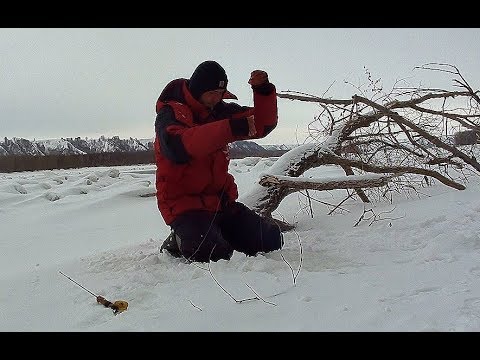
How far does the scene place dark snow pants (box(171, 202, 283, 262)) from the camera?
9.31 ft

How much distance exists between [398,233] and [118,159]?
26.3 m

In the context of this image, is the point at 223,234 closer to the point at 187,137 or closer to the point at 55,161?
the point at 187,137

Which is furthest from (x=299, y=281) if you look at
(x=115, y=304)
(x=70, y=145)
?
(x=70, y=145)

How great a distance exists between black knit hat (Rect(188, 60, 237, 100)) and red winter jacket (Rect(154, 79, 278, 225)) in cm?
6

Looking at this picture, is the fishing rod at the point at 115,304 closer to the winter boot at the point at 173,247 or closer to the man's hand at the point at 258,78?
the winter boot at the point at 173,247

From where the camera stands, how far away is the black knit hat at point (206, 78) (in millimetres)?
2957

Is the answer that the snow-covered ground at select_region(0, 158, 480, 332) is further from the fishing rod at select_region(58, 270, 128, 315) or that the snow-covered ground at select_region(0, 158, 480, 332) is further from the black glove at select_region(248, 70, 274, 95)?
the black glove at select_region(248, 70, 274, 95)

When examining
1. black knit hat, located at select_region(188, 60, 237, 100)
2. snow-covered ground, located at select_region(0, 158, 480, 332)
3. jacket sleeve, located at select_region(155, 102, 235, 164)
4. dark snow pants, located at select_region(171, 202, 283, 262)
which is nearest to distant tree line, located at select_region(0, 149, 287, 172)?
snow-covered ground, located at select_region(0, 158, 480, 332)

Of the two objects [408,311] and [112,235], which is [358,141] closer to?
[112,235]

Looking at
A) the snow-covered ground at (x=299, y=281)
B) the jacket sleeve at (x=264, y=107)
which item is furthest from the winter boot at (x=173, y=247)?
the jacket sleeve at (x=264, y=107)

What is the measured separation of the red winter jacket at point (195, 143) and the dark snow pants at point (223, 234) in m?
0.08

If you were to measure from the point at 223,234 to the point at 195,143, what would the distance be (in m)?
0.85
